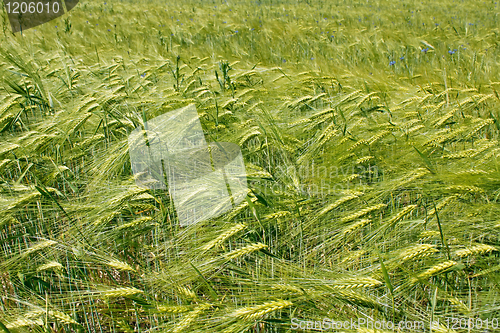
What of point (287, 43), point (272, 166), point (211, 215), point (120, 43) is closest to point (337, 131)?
point (272, 166)

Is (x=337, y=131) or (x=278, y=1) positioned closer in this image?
(x=337, y=131)

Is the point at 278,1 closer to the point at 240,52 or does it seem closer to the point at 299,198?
the point at 240,52

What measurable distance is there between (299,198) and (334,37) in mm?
4567

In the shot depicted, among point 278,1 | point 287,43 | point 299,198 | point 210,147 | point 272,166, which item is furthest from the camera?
point 278,1

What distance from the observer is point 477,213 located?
1013 millimetres

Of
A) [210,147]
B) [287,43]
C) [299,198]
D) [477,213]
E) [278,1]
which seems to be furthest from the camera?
[278,1]

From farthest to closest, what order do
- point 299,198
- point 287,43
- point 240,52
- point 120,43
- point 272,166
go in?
point 120,43
point 287,43
point 240,52
point 272,166
point 299,198

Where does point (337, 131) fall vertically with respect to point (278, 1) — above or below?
below

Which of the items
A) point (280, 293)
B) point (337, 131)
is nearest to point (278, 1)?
point (337, 131)

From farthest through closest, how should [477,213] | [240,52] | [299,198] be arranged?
[240,52], [299,198], [477,213]

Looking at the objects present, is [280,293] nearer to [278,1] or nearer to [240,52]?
[240,52]

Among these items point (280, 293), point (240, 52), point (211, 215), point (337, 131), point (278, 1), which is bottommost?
point (280, 293)

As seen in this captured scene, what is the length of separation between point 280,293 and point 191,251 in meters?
0.34

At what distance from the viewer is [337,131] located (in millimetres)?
1490
